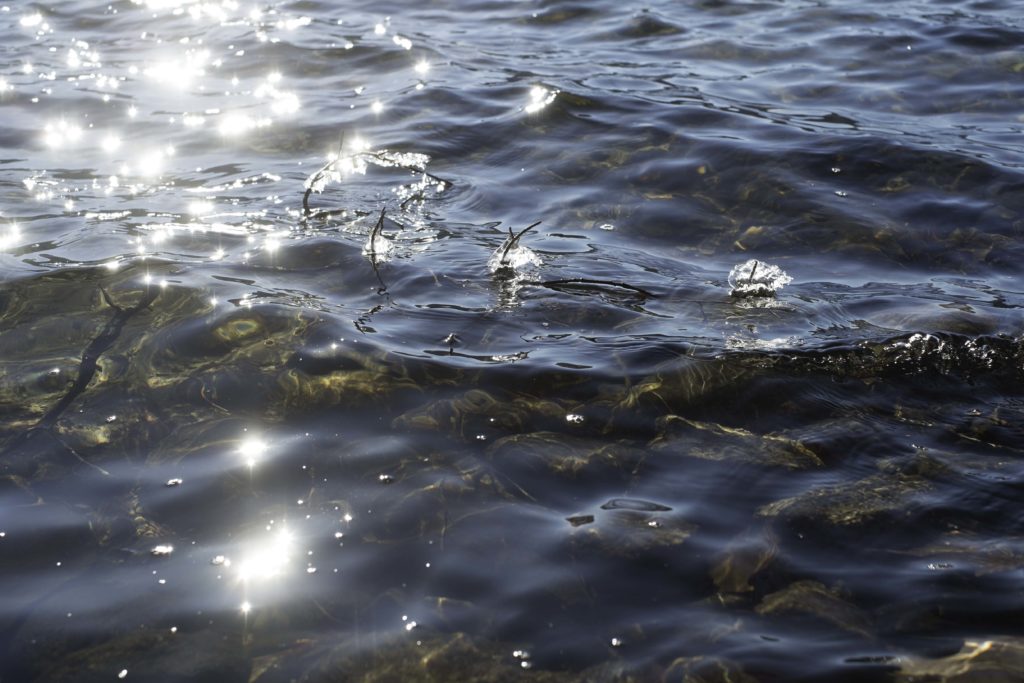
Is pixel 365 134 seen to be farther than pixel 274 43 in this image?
No

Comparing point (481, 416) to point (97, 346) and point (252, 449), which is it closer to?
point (252, 449)

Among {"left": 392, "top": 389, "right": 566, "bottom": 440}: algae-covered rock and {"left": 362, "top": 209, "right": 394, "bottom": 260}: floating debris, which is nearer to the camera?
{"left": 392, "top": 389, "right": 566, "bottom": 440}: algae-covered rock

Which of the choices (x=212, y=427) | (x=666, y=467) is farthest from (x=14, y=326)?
(x=666, y=467)

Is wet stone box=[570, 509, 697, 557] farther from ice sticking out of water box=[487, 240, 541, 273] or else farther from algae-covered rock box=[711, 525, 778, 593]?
ice sticking out of water box=[487, 240, 541, 273]

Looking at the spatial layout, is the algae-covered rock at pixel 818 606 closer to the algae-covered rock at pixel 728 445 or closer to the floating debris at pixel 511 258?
the algae-covered rock at pixel 728 445

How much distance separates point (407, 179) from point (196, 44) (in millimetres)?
4753

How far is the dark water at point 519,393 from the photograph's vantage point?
9.71ft

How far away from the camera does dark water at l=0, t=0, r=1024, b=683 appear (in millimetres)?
2961

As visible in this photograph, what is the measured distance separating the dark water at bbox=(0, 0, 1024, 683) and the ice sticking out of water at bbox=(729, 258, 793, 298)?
0.13m

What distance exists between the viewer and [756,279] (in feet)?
16.6

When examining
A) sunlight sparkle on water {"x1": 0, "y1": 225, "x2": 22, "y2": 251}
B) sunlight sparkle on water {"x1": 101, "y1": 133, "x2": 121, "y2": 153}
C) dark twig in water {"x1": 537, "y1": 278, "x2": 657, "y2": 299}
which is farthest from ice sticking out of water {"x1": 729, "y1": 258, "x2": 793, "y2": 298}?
sunlight sparkle on water {"x1": 101, "y1": 133, "x2": 121, "y2": 153}

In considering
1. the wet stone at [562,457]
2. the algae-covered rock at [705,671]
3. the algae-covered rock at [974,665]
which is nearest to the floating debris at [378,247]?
the wet stone at [562,457]

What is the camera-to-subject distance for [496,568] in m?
3.18

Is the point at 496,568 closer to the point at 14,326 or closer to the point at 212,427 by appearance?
the point at 212,427
